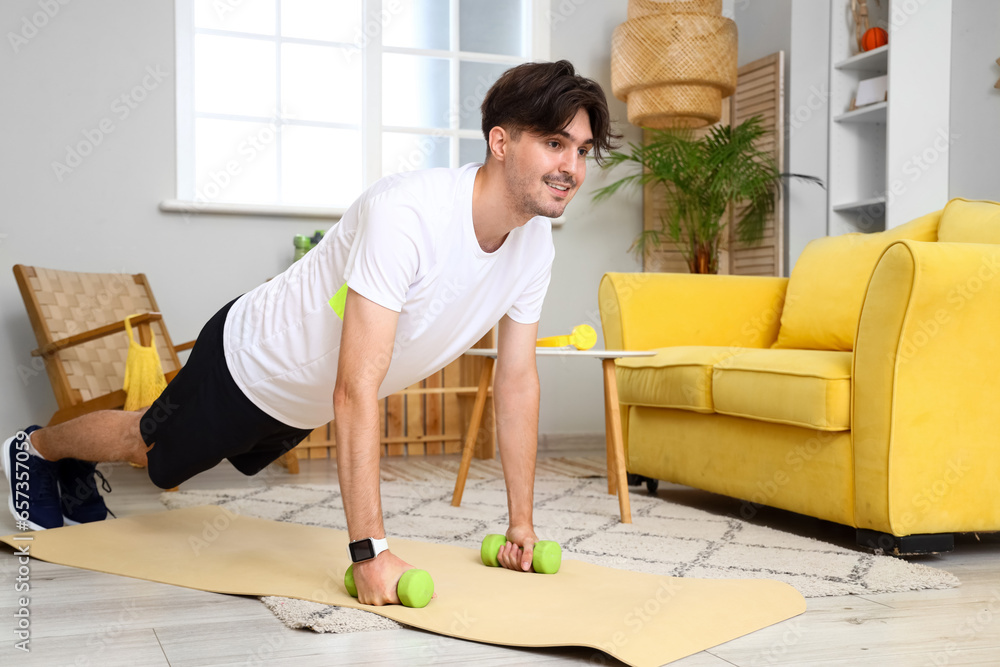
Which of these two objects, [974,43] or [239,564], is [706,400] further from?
[974,43]

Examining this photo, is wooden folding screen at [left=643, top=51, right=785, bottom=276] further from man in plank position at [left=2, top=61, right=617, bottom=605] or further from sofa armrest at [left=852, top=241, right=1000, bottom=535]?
man in plank position at [left=2, top=61, right=617, bottom=605]

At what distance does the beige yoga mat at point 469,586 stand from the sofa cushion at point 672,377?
0.90m

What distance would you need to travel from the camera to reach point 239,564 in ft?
6.40

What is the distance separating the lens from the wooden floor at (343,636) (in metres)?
1.39

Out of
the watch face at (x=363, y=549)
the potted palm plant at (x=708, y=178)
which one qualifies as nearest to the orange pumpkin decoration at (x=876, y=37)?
the potted palm plant at (x=708, y=178)

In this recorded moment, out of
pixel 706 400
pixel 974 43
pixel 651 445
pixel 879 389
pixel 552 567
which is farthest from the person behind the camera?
pixel 974 43

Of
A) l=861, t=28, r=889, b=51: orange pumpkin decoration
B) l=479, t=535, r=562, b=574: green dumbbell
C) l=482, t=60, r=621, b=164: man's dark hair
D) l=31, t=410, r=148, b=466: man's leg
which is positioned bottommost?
l=479, t=535, r=562, b=574: green dumbbell

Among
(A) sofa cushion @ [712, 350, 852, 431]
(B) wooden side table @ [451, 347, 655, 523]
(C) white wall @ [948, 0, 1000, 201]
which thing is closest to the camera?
(A) sofa cushion @ [712, 350, 852, 431]

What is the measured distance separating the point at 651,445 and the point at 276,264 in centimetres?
207

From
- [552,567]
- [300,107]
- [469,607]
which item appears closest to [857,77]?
[300,107]

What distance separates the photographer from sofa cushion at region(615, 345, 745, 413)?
2.69m

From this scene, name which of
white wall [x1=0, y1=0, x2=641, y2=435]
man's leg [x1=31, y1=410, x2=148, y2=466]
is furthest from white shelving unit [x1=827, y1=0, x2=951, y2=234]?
man's leg [x1=31, y1=410, x2=148, y2=466]

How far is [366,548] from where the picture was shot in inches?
61.9

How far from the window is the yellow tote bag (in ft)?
4.03
